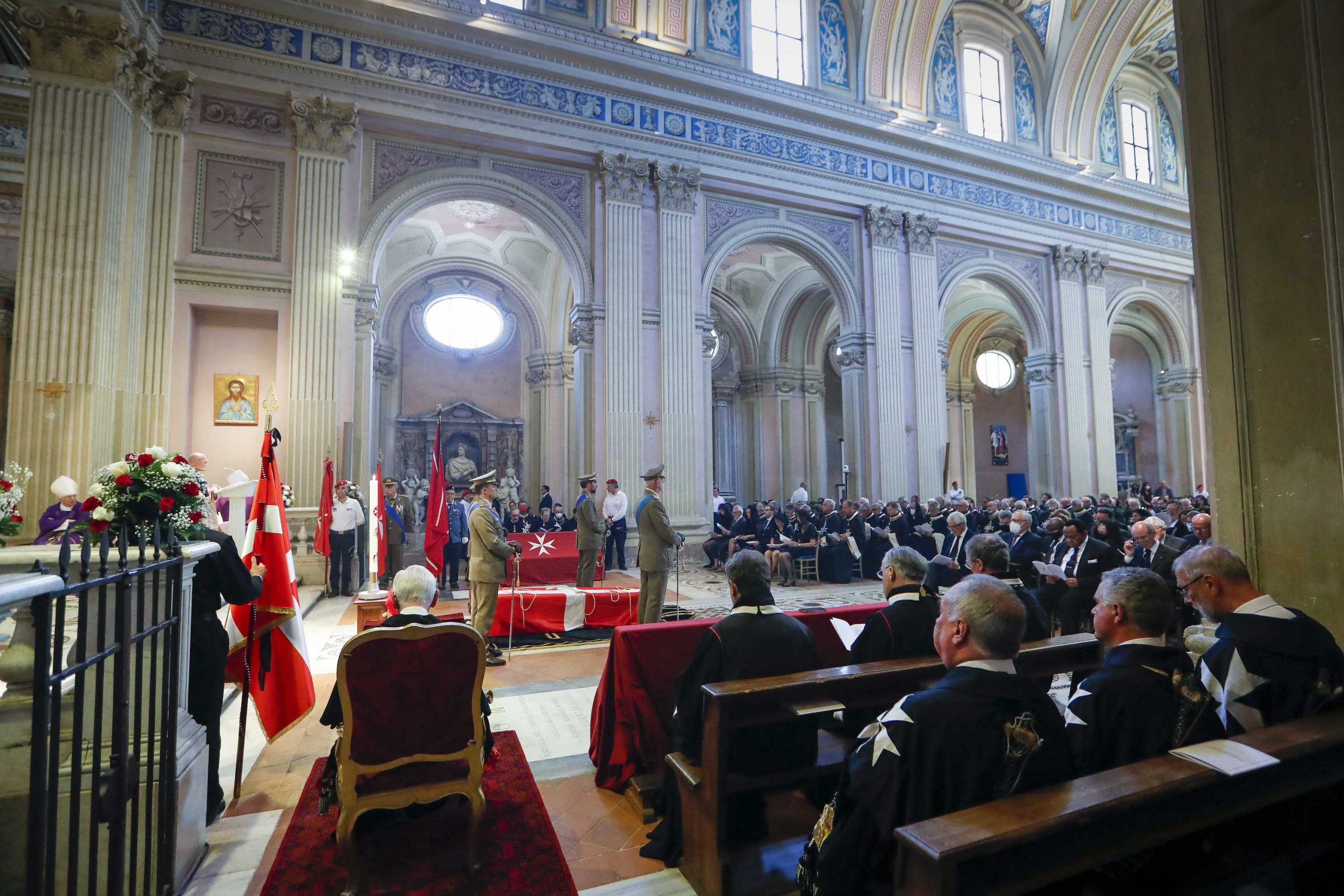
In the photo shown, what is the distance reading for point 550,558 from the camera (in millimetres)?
9031

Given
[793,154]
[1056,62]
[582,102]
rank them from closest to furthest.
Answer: [582,102], [793,154], [1056,62]

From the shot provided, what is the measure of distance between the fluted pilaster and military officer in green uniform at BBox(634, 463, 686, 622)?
4610 mm

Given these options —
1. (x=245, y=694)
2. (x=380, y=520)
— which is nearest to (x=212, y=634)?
(x=245, y=694)

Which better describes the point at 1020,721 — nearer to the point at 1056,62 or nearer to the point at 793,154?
the point at 793,154

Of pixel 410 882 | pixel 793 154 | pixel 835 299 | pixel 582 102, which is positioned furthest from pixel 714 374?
pixel 410 882

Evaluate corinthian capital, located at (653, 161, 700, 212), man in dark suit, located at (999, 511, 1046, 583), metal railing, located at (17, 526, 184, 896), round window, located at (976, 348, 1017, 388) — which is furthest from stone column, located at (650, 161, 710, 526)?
round window, located at (976, 348, 1017, 388)

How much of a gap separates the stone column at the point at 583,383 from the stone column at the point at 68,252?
A: 6.04 metres

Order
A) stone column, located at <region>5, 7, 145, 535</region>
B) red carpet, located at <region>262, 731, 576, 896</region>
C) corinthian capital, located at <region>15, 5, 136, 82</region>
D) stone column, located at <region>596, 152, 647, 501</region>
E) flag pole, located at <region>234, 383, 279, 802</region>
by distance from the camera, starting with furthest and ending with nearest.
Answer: stone column, located at <region>596, 152, 647, 501</region> < corinthian capital, located at <region>15, 5, 136, 82</region> < stone column, located at <region>5, 7, 145, 535</region> < flag pole, located at <region>234, 383, 279, 802</region> < red carpet, located at <region>262, 731, 576, 896</region>

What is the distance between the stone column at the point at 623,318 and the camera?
10984 millimetres

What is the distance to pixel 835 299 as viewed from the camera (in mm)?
13586

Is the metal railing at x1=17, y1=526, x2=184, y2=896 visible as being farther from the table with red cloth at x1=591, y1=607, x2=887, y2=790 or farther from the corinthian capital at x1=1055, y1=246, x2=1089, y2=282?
the corinthian capital at x1=1055, y1=246, x2=1089, y2=282

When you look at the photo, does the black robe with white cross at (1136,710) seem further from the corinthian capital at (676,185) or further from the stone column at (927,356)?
the stone column at (927,356)

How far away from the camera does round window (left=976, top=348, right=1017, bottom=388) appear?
22266 mm

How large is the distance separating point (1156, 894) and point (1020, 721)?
711 millimetres
